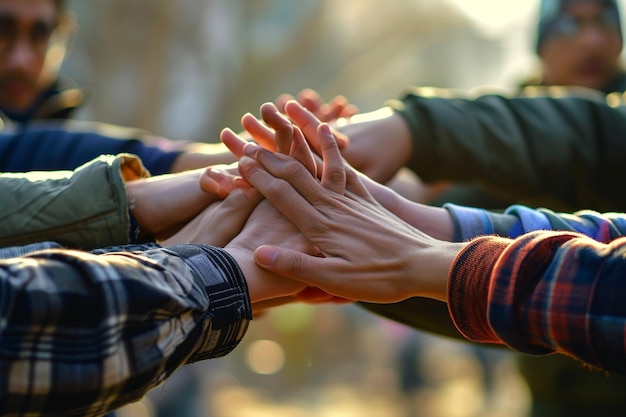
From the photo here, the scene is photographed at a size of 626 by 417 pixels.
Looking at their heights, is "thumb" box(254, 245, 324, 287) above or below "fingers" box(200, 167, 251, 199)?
below

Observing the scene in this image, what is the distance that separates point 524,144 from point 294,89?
463 inches

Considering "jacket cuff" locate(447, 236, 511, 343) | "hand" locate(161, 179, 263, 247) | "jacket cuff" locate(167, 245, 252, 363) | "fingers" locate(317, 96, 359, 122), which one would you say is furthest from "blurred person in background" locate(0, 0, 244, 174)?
"jacket cuff" locate(447, 236, 511, 343)

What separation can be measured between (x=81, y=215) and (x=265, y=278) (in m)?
0.41

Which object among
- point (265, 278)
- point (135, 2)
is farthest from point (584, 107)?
point (135, 2)

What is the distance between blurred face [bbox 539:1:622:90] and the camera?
4.68m

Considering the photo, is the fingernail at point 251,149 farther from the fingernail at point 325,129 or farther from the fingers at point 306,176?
the fingernail at point 325,129

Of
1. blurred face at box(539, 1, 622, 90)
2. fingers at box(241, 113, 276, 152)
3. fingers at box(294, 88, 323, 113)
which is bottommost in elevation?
blurred face at box(539, 1, 622, 90)

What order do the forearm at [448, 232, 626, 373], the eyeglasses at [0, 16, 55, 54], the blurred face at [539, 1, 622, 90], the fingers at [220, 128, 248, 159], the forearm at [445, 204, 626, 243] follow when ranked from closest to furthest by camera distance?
the forearm at [448, 232, 626, 373] → the forearm at [445, 204, 626, 243] → the fingers at [220, 128, 248, 159] → the blurred face at [539, 1, 622, 90] → the eyeglasses at [0, 16, 55, 54]

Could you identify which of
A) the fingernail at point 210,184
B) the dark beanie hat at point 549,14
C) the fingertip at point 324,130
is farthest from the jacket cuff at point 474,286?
the dark beanie hat at point 549,14

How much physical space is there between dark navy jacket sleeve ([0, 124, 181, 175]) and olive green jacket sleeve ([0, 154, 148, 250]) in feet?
1.97

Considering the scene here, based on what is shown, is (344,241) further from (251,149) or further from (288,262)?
(251,149)

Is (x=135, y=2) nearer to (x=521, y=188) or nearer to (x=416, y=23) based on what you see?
(x=416, y=23)

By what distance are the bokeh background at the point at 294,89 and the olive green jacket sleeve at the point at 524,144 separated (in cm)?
473

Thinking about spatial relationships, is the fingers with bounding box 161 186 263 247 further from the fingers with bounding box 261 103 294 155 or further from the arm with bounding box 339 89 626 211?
the arm with bounding box 339 89 626 211
